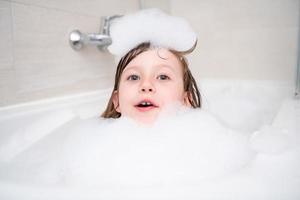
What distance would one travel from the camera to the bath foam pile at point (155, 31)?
1.06 m

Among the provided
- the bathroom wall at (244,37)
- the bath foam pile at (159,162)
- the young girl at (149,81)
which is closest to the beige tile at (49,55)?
the bath foam pile at (159,162)

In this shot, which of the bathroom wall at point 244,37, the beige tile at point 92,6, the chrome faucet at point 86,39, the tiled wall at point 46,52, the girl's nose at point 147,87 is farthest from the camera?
the bathroom wall at point 244,37

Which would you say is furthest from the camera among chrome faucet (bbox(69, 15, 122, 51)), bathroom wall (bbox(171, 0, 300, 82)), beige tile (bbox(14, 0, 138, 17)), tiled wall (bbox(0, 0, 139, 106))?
bathroom wall (bbox(171, 0, 300, 82))

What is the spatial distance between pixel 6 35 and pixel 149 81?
49 centimetres

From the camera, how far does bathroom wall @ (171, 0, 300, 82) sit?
1.61 m

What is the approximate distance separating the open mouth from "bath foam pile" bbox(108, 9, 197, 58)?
0.23 meters

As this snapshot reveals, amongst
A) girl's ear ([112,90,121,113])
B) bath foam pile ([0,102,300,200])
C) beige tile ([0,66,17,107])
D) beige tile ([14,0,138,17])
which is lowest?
bath foam pile ([0,102,300,200])

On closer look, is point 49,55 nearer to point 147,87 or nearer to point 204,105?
point 147,87

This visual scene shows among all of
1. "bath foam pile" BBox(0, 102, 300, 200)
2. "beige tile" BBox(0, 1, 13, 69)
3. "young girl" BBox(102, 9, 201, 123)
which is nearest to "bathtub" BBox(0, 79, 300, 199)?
"bath foam pile" BBox(0, 102, 300, 200)

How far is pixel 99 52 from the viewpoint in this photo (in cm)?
152

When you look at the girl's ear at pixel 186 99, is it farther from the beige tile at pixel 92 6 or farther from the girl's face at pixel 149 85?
the beige tile at pixel 92 6

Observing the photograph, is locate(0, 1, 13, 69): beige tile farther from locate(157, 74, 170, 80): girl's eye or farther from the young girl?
locate(157, 74, 170, 80): girl's eye

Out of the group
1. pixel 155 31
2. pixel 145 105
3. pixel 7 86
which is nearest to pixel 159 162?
pixel 145 105

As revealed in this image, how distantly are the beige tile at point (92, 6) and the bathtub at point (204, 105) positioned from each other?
0.36m
